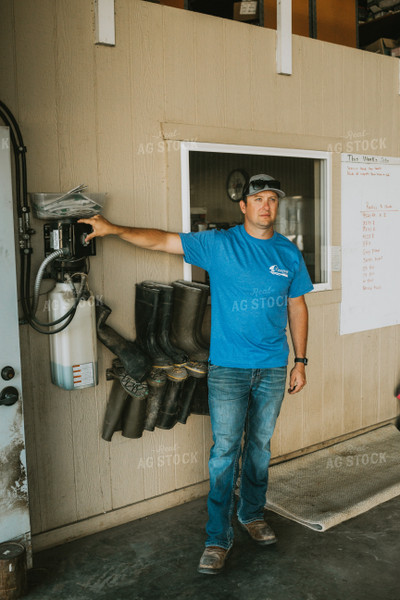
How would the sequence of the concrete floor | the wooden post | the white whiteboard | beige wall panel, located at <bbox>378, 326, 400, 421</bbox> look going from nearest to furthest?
the wooden post
the concrete floor
the white whiteboard
beige wall panel, located at <bbox>378, 326, 400, 421</bbox>

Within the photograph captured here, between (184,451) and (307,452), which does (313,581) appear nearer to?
(184,451)

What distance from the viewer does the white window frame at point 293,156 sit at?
3.18 metres

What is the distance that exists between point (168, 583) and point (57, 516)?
67 cm

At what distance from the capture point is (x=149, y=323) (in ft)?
9.70

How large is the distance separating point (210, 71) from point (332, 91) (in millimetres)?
1063

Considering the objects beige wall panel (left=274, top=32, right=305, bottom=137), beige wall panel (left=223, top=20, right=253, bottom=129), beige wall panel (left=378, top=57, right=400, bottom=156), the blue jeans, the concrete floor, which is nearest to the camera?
the concrete floor

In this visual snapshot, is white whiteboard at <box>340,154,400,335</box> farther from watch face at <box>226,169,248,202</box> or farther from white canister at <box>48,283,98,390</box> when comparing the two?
white canister at <box>48,283,98,390</box>

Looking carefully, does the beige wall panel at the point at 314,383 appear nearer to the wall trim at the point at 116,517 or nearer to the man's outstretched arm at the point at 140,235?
Result: the wall trim at the point at 116,517

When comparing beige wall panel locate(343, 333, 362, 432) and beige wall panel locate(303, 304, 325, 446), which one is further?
beige wall panel locate(343, 333, 362, 432)

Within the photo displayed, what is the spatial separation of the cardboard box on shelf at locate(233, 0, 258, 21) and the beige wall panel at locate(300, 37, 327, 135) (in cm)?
35

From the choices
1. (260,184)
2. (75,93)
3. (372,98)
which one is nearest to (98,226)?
(75,93)

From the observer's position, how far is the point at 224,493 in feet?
8.91

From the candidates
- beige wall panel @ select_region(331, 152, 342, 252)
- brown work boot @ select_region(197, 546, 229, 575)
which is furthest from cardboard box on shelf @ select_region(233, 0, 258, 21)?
brown work boot @ select_region(197, 546, 229, 575)

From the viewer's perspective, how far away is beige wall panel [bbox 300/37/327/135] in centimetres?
372
